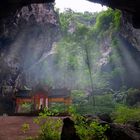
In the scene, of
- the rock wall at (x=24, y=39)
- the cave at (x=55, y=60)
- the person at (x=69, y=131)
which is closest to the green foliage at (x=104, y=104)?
the cave at (x=55, y=60)

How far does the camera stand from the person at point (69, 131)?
18.5ft

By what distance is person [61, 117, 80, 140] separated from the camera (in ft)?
18.5

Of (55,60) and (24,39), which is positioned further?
(55,60)

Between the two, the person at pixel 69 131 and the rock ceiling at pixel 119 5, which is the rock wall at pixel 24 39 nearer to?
the rock ceiling at pixel 119 5

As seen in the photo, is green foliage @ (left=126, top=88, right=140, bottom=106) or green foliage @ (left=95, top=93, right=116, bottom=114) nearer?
green foliage @ (left=95, top=93, right=116, bottom=114)

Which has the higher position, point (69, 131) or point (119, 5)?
point (119, 5)

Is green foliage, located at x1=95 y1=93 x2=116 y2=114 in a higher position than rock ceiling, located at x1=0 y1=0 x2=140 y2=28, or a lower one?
lower

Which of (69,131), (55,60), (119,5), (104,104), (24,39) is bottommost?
(69,131)

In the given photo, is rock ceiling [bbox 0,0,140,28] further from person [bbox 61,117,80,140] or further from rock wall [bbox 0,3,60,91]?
person [bbox 61,117,80,140]

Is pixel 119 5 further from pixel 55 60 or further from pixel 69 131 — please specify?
pixel 55 60

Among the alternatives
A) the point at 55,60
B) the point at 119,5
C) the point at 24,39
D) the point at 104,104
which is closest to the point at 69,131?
the point at 119,5

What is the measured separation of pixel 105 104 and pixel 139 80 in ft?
19.7

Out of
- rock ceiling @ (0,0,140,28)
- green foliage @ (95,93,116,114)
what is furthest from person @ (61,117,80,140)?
green foliage @ (95,93,116,114)

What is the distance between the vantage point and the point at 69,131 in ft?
19.0
